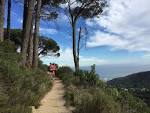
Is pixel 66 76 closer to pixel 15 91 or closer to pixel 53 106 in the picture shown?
pixel 53 106

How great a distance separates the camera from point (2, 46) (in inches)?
822

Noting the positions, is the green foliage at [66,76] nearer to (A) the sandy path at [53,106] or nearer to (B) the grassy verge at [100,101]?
(B) the grassy verge at [100,101]

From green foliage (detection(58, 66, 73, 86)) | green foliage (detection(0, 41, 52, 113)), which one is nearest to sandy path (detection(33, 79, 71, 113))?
green foliage (detection(0, 41, 52, 113))

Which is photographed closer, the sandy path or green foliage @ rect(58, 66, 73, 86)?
the sandy path

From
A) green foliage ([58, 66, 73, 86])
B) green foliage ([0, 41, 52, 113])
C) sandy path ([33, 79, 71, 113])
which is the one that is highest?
green foliage ([58, 66, 73, 86])

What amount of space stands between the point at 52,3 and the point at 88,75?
44.8 ft

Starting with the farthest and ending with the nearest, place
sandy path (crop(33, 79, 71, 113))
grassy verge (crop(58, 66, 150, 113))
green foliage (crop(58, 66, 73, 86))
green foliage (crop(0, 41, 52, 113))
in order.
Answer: green foliage (crop(58, 66, 73, 86))
sandy path (crop(33, 79, 71, 113))
grassy verge (crop(58, 66, 150, 113))
green foliage (crop(0, 41, 52, 113))

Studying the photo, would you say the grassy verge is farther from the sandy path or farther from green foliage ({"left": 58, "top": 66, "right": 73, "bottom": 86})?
green foliage ({"left": 58, "top": 66, "right": 73, "bottom": 86})

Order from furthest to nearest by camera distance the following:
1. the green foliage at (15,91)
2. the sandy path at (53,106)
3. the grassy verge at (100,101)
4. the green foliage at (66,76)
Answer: the green foliage at (66,76) < the sandy path at (53,106) < the grassy verge at (100,101) < the green foliage at (15,91)

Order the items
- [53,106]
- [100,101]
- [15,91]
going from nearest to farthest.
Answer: [100,101]
[15,91]
[53,106]

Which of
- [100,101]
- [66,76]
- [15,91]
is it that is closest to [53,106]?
[15,91]

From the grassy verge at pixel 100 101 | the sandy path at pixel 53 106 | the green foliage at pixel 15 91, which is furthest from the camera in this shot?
the sandy path at pixel 53 106

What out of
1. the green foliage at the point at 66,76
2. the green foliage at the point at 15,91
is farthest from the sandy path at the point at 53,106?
the green foliage at the point at 66,76

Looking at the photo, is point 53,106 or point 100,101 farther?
point 53,106
